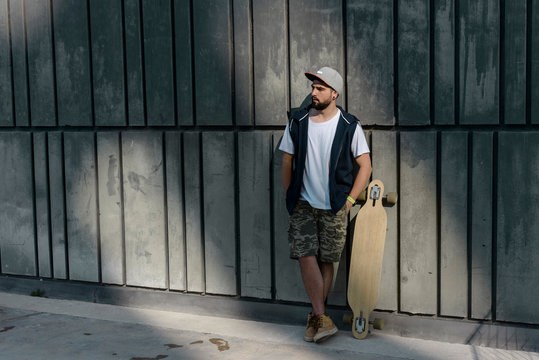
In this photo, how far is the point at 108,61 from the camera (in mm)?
6539

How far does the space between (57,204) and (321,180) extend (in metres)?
2.78

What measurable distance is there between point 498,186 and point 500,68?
821mm

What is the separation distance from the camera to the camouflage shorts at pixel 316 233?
5500 mm

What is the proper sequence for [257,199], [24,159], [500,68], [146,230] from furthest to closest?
[24,159] < [146,230] < [257,199] < [500,68]

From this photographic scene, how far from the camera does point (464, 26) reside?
5.20 meters

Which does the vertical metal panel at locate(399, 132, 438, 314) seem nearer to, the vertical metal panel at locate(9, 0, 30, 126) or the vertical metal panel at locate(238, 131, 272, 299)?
the vertical metal panel at locate(238, 131, 272, 299)

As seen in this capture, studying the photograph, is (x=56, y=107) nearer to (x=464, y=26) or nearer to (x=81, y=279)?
(x=81, y=279)

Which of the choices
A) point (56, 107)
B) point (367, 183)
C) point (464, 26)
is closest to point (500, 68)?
point (464, 26)

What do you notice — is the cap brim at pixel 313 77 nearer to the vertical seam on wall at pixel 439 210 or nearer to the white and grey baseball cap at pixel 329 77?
the white and grey baseball cap at pixel 329 77

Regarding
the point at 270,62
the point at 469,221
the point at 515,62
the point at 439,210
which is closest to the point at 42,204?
the point at 270,62

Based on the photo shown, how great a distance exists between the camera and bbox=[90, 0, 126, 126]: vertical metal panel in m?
6.48

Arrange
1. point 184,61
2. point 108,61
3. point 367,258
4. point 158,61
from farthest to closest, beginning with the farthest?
point 108,61 < point 158,61 < point 184,61 < point 367,258

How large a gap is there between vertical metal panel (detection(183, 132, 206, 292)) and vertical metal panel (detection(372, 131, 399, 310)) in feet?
5.18

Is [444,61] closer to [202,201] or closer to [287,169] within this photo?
[287,169]
